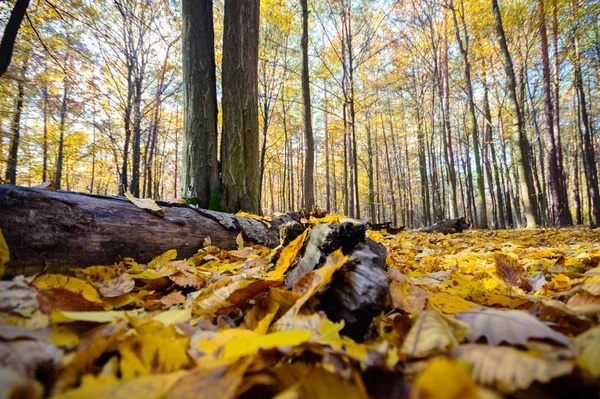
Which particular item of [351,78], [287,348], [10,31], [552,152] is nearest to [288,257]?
[287,348]

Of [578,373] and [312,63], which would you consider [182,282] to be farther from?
[312,63]

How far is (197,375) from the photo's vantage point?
1.32ft

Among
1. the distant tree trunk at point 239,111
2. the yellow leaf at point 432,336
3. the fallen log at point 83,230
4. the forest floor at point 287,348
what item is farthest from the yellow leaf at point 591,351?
the distant tree trunk at point 239,111

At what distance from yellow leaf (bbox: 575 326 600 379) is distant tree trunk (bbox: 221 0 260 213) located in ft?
9.63

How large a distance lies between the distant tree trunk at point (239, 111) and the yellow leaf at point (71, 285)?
2153 millimetres

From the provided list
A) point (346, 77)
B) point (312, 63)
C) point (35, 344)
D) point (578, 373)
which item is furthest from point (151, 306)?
point (312, 63)

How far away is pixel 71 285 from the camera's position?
2.79 ft

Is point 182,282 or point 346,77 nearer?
point 182,282

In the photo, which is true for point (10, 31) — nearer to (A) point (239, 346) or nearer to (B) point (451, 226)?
(A) point (239, 346)

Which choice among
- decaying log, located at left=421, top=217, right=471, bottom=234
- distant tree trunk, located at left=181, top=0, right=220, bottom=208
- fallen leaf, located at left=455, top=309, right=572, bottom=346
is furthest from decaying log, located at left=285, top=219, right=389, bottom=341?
decaying log, located at left=421, top=217, right=471, bottom=234

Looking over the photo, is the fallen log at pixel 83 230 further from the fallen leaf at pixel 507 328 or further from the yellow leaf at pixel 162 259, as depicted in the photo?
the fallen leaf at pixel 507 328

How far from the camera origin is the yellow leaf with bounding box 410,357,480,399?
0.87ft

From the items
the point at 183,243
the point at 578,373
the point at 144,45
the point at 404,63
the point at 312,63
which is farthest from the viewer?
the point at 404,63

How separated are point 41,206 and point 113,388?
1328 mm
